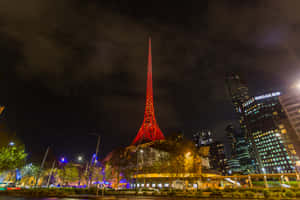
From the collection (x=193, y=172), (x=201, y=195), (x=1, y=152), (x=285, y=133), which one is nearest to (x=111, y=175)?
(x=193, y=172)

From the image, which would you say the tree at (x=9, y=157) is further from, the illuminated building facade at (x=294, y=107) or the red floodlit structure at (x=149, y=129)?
the illuminated building facade at (x=294, y=107)

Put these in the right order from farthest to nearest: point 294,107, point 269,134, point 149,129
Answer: point 269,134, point 294,107, point 149,129

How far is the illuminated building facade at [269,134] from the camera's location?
106 m

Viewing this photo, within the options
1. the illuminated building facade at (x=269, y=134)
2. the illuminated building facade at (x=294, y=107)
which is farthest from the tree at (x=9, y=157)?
Result: the illuminated building facade at (x=269, y=134)

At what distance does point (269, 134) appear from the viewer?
132 m

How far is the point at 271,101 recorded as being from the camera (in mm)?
149125

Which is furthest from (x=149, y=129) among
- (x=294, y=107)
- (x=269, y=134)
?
(x=269, y=134)

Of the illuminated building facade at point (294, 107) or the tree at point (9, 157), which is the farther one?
the illuminated building facade at point (294, 107)

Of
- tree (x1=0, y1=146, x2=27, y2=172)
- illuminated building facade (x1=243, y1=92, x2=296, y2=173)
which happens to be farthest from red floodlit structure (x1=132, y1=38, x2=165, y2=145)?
illuminated building facade (x1=243, y1=92, x2=296, y2=173)

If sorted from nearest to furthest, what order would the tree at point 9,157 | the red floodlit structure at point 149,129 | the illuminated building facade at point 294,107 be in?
1. the tree at point 9,157
2. the red floodlit structure at point 149,129
3. the illuminated building facade at point 294,107

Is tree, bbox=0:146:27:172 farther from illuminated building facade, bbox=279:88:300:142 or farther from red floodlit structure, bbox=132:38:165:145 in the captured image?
illuminated building facade, bbox=279:88:300:142

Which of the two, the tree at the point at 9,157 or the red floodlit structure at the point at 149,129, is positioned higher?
the red floodlit structure at the point at 149,129

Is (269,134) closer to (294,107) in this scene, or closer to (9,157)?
(294,107)

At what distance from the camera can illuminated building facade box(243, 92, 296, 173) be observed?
349 feet
